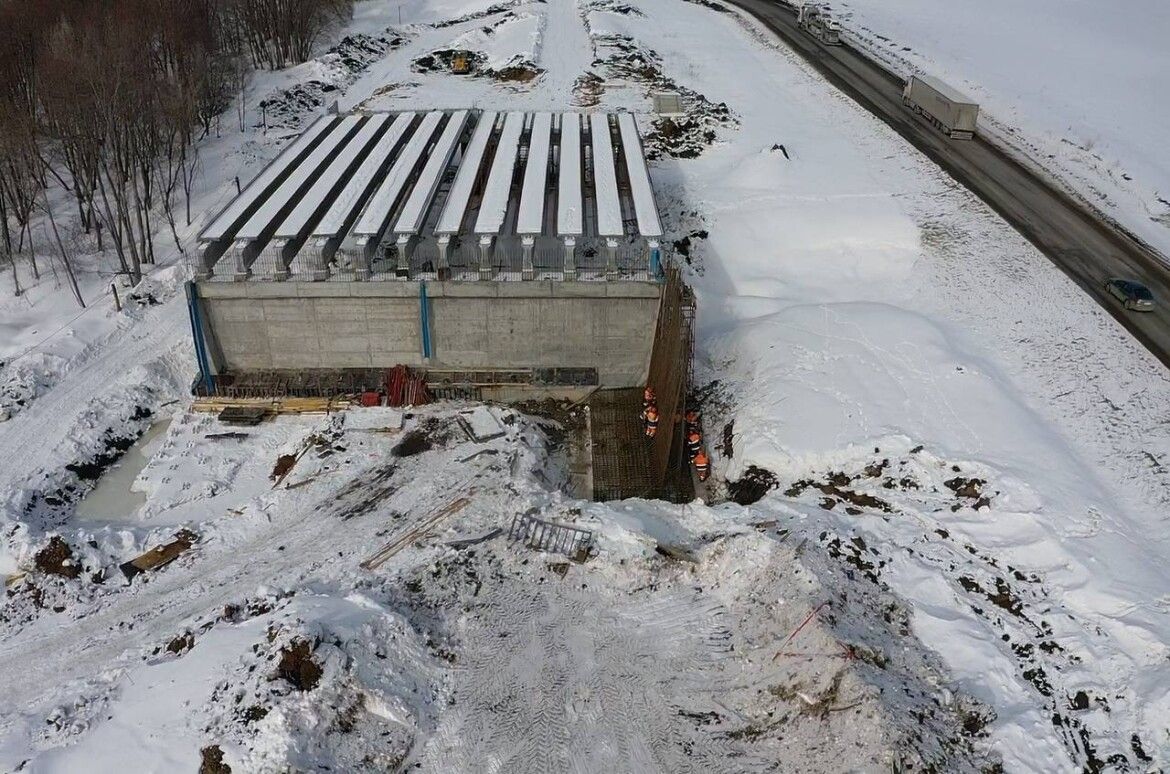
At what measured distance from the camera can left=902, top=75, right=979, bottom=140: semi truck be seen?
3794cm

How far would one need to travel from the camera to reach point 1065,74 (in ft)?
163

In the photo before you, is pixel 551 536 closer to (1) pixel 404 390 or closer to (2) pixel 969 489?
Answer: (1) pixel 404 390

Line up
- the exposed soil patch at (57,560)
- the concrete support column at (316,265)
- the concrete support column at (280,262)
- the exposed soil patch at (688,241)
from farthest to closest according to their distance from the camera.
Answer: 1. the exposed soil patch at (688,241)
2. the concrete support column at (316,265)
3. the concrete support column at (280,262)
4. the exposed soil patch at (57,560)

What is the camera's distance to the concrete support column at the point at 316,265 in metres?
23.1

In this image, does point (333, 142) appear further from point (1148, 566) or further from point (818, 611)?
point (1148, 566)

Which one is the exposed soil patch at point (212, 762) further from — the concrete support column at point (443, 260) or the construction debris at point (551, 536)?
the concrete support column at point (443, 260)

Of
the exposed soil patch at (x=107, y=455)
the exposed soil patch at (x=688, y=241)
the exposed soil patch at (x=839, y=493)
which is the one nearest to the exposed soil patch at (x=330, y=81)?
the exposed soil patch at (x=688, y=241)

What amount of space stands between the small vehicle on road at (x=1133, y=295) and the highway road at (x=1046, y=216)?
0.58 feet

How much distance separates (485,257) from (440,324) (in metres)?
2.47

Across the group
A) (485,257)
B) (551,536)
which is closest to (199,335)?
(485,257)

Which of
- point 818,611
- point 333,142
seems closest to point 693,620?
point 818,611

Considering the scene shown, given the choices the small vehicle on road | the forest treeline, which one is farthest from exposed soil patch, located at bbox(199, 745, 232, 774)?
the small vehicle on road

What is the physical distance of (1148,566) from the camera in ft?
55.1

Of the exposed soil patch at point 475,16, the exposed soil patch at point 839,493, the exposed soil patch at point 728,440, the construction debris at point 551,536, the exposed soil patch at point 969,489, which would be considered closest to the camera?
the construction debris at point 551,536
